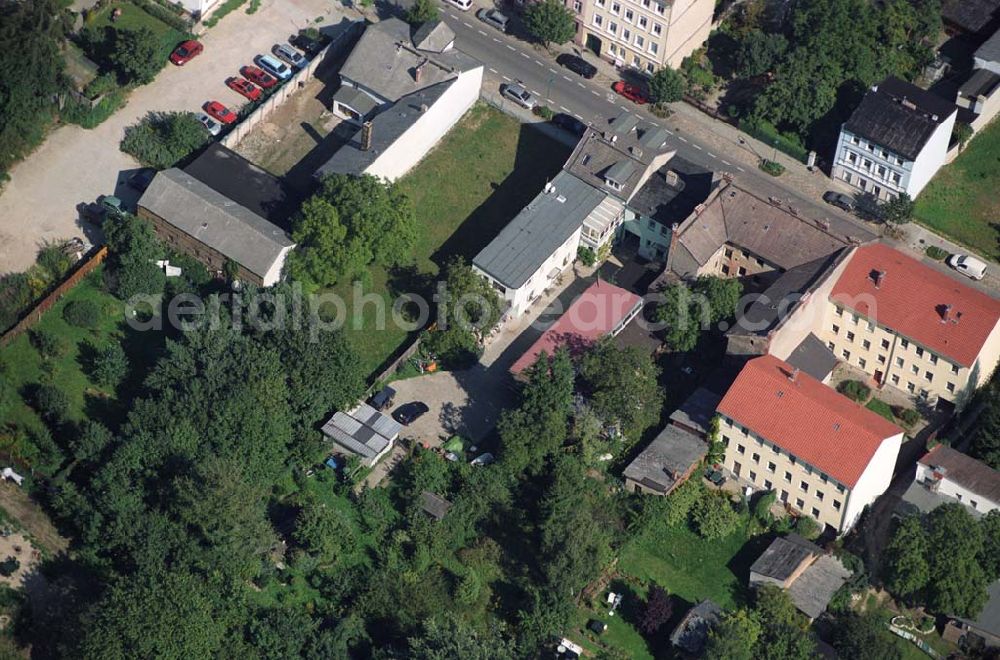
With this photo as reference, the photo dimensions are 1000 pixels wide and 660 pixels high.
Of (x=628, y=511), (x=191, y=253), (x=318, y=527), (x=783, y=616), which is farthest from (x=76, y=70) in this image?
(x=783, y=616)

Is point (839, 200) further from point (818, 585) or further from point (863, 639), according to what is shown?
point (863, 639)

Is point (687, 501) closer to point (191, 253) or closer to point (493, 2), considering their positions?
point (191, 253)

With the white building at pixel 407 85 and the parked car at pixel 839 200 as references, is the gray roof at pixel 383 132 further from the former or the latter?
the parked car at pixel 839 200

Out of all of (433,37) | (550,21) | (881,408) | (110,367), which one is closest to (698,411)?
(881,408)

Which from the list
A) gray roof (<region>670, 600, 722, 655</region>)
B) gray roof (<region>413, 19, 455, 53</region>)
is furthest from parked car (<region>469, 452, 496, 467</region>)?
gray roof (<region>413, 19, 455, 53</region>)

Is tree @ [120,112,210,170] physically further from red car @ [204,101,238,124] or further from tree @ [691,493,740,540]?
tree @ [691,493,740,540]

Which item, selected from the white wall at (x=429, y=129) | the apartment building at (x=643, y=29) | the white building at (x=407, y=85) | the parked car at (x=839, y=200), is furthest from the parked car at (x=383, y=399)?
the apartment building at (x=643, y=29)
